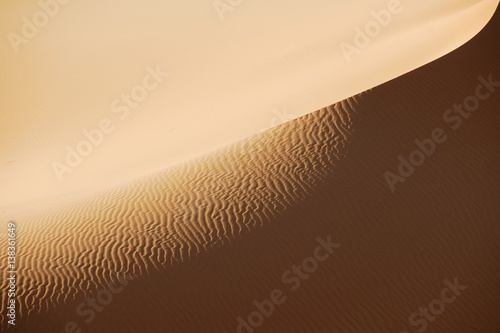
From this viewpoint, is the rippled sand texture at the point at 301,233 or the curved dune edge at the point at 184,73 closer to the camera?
the rippled sand texture at the point at 301,233

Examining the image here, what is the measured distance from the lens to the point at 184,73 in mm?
10016

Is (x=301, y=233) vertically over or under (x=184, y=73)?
under

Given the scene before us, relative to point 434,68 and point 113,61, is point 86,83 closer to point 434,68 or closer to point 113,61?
point 113,61

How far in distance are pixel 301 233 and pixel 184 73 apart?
5.94m

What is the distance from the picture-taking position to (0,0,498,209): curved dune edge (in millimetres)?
7180

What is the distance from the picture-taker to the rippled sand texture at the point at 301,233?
430 centimetres

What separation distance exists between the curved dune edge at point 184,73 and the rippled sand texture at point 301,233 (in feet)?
3.88

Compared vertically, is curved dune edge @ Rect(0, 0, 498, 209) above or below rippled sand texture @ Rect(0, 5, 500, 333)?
above

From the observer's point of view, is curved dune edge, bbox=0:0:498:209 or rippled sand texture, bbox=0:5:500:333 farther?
curved dune edge, bbox=0:0:498:209

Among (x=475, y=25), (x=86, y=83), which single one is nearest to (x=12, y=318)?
(x=475, y=25)

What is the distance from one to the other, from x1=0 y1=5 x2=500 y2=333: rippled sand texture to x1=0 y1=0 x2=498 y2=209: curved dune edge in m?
1.18

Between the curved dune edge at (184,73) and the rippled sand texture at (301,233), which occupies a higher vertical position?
the curved dune edge at (184,73)

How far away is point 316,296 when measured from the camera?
4.41 metres

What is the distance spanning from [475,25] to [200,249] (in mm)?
4298
